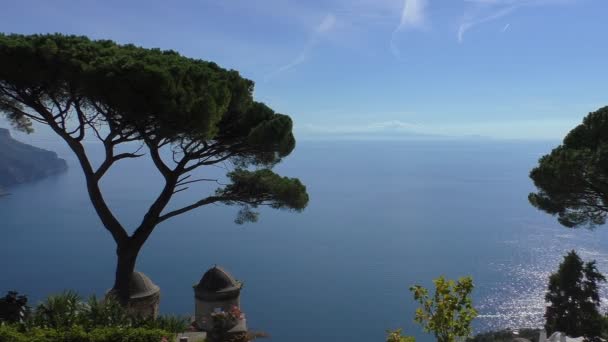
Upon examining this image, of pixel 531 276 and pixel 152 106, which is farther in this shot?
pixel 531 276

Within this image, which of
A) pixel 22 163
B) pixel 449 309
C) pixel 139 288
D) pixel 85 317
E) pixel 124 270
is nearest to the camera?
pixel 449 309

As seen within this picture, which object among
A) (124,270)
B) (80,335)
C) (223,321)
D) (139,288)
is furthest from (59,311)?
(223,321)

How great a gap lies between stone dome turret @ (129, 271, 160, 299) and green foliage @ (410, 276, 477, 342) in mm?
7425

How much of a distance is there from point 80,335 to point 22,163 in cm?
19576

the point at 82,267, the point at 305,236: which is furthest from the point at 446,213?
the point at 82,267

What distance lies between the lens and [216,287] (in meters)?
11.5

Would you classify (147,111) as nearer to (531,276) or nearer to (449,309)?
(449,309)

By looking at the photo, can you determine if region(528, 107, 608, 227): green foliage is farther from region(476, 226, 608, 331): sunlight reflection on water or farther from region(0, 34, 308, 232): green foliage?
region(476, 226, 608, 331): sunlight reflection on water

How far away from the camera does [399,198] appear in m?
133

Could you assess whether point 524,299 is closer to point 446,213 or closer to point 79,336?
point 446,213

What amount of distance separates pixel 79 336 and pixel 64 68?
18.2ft

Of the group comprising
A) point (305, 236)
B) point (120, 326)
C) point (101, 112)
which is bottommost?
point (305, 236)

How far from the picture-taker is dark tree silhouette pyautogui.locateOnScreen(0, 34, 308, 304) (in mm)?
9219

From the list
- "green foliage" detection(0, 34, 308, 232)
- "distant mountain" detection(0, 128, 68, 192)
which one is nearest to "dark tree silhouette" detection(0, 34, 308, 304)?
"green foliage" detection(0, 34, 308, 232)
